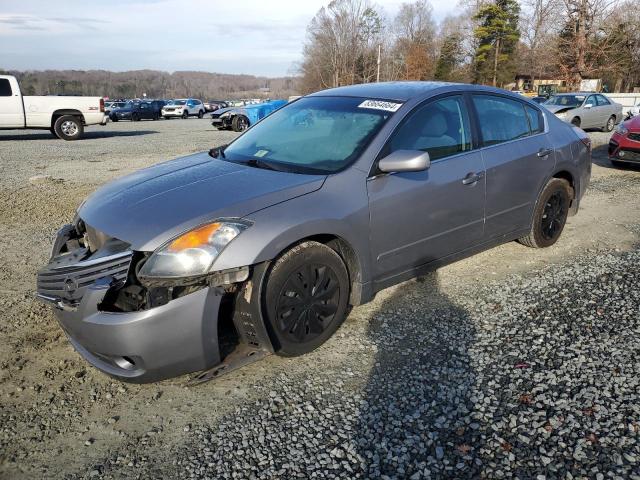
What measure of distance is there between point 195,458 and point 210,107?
48524 millimetres

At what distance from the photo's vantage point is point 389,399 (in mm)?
2670

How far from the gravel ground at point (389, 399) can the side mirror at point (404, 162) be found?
108 centimetres

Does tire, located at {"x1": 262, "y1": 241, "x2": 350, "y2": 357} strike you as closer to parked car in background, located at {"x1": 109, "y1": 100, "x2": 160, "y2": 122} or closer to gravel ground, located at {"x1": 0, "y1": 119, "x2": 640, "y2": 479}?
gravel ground, located at {"x1": 0, "y1": 119, "x2": 640, "y2": 479}

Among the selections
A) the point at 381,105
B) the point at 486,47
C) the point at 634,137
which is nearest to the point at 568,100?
the point at 634,137

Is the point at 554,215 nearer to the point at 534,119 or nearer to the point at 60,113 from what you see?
the point at 534,119

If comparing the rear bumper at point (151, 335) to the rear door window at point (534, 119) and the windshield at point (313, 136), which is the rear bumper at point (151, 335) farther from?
the rear door window at point (534, 119)

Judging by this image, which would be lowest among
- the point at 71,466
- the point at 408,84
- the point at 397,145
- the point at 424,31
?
the point at 71,466

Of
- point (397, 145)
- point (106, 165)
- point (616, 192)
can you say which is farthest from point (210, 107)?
point (397, 145)

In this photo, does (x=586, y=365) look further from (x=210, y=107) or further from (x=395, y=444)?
(x=210, y=107)

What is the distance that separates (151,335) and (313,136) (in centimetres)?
194

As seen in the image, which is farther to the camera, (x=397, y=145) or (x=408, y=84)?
(x=408, y=84)

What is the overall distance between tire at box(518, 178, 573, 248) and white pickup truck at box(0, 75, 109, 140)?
15.9 metres

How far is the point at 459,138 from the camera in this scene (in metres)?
3.88

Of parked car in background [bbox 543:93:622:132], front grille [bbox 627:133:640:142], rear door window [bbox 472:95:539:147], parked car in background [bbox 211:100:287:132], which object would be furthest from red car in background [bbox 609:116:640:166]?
parked car in background [bbox 211:100:287:132]
